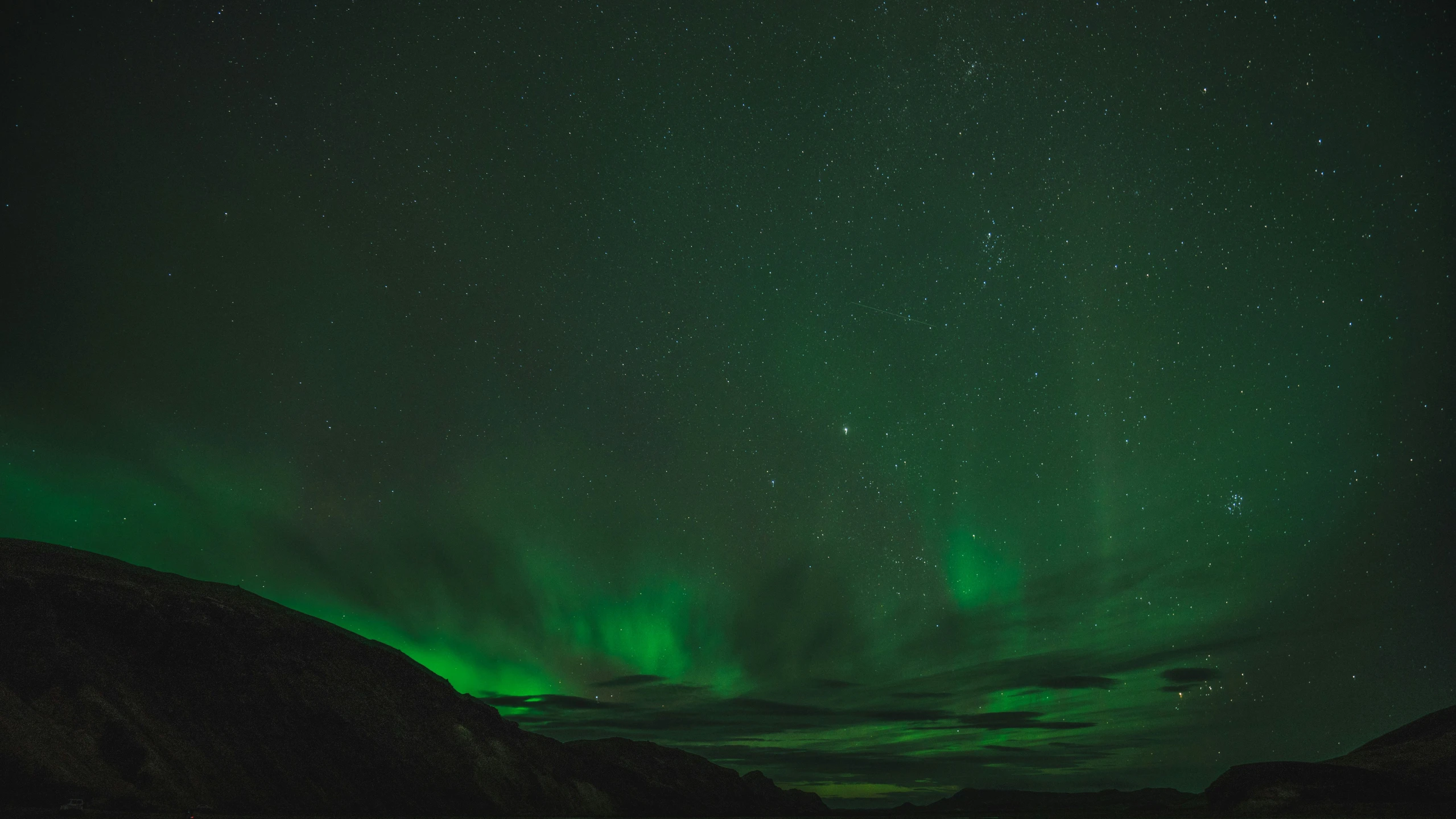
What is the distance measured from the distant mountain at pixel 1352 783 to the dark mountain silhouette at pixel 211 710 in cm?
12582

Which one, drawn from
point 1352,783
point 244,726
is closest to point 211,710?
point 244,726

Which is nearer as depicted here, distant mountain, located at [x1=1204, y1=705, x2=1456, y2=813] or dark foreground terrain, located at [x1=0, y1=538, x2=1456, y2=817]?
dark foreground terrain, located at [x1=0, y1=538, x2=1456, y2=817]

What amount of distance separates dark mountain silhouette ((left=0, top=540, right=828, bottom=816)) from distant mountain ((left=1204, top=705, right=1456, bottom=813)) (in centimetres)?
12582

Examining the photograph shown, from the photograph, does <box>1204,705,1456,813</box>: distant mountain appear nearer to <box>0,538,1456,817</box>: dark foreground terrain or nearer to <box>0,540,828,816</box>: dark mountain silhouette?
<box>0,538,1456,817</box>: dark foreground terrain

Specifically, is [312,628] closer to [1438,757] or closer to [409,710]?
[409,710]

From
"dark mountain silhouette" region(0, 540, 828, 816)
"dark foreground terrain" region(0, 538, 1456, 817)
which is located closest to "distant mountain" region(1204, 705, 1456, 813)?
"dark foreground terrain" region(0, 538, 1456, 817)

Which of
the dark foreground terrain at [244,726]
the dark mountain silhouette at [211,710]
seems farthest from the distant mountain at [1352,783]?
the dark mountain silhouette at [211,710]

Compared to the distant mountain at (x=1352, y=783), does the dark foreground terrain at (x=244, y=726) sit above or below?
above

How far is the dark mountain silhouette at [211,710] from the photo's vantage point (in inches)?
3314

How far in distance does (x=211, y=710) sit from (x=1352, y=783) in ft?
530

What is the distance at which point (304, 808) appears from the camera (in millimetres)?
106000

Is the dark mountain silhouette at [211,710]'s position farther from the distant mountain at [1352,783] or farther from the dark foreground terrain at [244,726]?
the distant mountain at [1352,783]

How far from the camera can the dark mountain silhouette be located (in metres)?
84.2

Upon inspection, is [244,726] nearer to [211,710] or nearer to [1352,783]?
[211,710]
